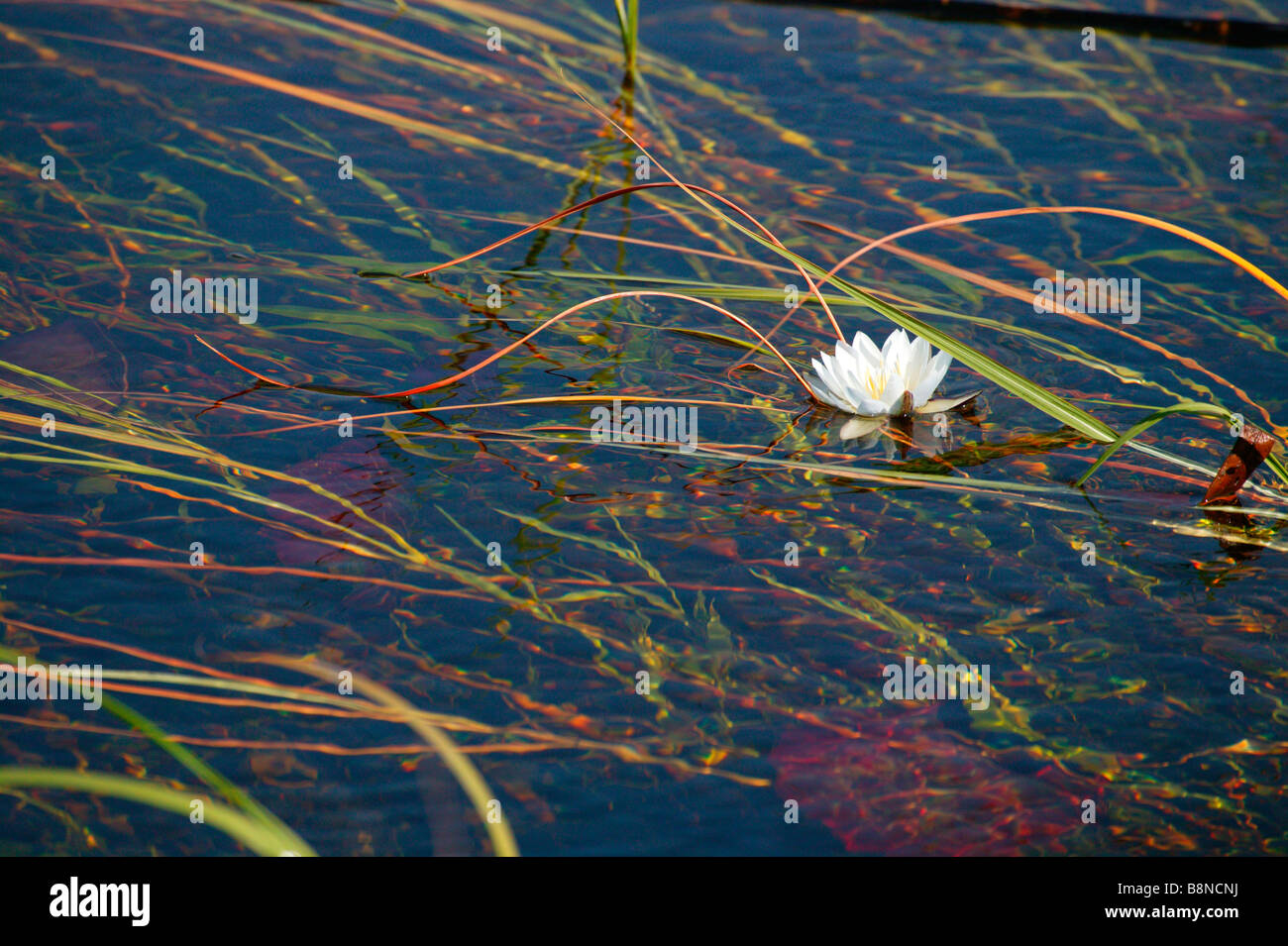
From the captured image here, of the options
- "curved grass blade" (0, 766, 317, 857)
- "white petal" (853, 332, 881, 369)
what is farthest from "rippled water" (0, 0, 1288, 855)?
"white petal" (853, 332, 881, 369)

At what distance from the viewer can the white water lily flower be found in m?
2.68

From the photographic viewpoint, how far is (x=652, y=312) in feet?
10.1

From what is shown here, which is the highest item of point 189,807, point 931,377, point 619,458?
point 931,377

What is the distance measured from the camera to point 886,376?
2.70m

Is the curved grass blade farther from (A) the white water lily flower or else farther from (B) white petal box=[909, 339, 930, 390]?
(B) white petal box=[909, 339, 930, 390]

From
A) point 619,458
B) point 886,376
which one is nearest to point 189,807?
point 619,458

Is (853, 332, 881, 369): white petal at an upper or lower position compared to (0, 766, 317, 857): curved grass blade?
upper

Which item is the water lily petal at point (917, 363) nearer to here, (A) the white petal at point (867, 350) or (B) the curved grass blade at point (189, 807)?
(A) the white petal at point (867, 350)

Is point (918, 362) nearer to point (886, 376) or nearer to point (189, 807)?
point (886, 376)

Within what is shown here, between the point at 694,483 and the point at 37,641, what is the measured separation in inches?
50.3

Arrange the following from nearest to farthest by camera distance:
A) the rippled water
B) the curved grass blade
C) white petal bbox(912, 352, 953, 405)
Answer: the curved grass blade, the rippled water, white petal bbox(912, 352, 953, 405)
